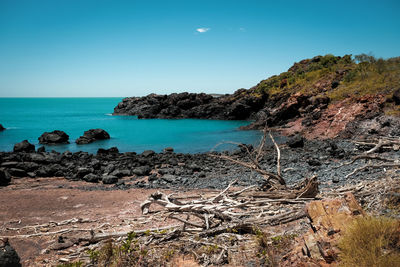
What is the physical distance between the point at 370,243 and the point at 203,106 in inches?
2554

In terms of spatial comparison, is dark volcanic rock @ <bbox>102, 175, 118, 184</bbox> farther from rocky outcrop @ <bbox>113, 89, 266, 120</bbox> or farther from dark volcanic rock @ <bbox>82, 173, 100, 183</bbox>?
rocky outcrop @ <bbox>113, 89, 266, 120</bbox>

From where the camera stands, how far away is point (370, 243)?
3072mm

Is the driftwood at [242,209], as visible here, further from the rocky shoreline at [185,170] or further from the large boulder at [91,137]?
the large boulder at [91,137]

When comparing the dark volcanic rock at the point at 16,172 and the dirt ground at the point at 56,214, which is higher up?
the dirt ground at the point at 56,214

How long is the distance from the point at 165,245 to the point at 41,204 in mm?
7818

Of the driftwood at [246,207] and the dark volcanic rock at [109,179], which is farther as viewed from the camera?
the dark volcanic rock at [109,179]

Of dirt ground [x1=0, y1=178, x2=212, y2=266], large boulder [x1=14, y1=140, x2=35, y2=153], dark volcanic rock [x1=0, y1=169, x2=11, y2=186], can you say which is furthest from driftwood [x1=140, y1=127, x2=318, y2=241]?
large boulder [x1=14, y1=140, x2=35, y2=153]

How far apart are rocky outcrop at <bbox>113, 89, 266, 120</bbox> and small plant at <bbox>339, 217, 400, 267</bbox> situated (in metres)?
54.9

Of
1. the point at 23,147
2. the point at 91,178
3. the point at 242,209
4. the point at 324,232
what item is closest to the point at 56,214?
the point at 91,178

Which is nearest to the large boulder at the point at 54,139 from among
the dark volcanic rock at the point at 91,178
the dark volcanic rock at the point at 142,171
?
the dark volcanic rock at the point at 91,178

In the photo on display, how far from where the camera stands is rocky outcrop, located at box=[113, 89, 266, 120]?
58000mm

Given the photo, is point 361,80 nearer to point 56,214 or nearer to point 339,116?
point 339,116

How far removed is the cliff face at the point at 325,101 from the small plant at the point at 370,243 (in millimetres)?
4510

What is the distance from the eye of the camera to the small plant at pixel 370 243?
2.90 metres
